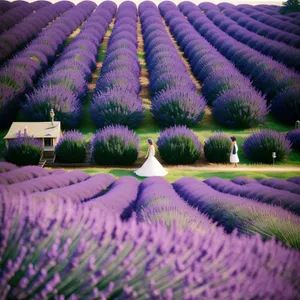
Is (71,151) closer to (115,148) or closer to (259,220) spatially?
(115,148)

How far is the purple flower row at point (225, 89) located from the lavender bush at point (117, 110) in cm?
250

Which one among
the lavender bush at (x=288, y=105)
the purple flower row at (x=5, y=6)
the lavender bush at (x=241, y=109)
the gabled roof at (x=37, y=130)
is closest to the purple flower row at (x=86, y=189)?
the gabled roof at (x=37, y=130)

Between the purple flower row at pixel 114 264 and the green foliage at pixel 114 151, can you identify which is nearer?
the purple flower row at pixel 114 264

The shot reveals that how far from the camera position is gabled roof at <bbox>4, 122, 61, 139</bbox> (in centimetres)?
1223

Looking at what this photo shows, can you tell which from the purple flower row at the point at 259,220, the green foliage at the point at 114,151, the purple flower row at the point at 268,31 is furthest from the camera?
the purple flower row at the point at 268,31

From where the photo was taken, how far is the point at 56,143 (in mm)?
12320

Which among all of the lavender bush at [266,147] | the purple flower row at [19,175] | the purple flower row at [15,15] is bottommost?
the purple flower row at [19,175]

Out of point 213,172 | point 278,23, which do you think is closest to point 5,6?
point 278,23

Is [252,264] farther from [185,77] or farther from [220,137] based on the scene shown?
[185,77]

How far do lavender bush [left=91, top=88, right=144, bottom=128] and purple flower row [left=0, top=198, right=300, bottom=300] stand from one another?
40.2ft

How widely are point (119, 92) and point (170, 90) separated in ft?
5.24

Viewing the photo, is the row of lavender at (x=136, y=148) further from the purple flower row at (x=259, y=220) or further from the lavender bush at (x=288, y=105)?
the purple flower row at (x=259, y=220)

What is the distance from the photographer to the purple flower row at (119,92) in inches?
563

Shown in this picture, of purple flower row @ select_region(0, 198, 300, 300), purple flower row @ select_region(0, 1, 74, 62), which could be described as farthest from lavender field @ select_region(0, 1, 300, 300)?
purple flower row @ select_region(0, 1, 74, 62)
